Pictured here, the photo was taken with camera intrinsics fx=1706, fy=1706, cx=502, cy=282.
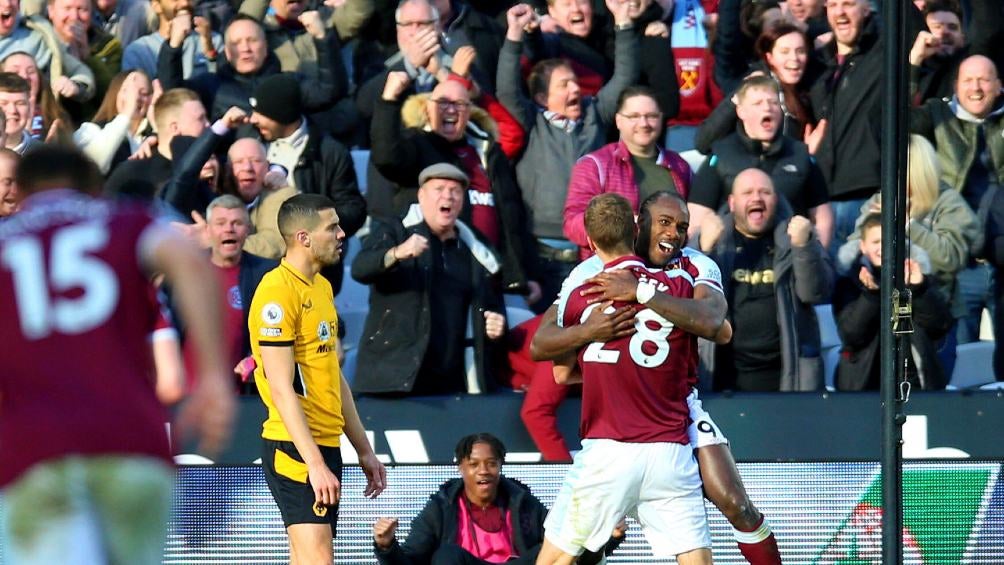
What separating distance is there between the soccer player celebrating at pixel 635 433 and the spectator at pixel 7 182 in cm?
367

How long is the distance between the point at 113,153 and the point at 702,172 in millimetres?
3435

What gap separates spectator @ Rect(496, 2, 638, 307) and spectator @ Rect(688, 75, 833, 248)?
0.77 m

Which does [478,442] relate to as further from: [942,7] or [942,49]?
[942,7]

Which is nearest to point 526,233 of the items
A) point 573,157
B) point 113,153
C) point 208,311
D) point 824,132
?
point 573,157

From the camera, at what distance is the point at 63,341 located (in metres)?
4.40

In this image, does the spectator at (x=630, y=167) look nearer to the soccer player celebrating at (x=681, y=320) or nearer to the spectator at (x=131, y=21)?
the soccer player celebrating at (x=681, y=320)

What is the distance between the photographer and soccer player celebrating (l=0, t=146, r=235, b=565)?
4324 millimetres

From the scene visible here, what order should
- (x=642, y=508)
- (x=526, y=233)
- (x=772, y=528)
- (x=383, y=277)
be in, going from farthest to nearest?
(x=526, y=233)
(x=383, y=277)
(x=772, y=528)
(x=642, y=508)

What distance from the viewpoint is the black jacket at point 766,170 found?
9.38m

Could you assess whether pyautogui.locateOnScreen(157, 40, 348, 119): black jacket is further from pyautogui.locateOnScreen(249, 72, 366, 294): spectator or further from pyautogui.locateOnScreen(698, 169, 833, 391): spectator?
pyautogui.locateOnScreen(698, 169, 833, 391): spectator

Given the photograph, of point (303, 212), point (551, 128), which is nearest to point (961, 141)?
point (551, 128)

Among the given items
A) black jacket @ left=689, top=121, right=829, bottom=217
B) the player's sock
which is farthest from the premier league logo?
black jacket @ left=689, top=121, right=829, bottom=217

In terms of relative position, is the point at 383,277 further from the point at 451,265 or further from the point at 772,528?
the point at 772,528

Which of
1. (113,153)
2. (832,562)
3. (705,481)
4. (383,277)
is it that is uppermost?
(113,153)
